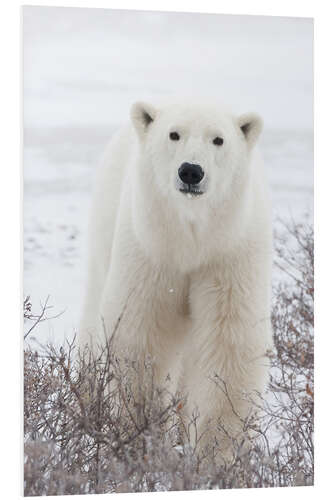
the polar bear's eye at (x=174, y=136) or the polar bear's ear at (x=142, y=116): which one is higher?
the polar bear's ear at (x=142, y=116)

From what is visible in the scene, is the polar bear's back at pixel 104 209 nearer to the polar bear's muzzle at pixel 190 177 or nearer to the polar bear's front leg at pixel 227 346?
the polar bear's front leg at pixel 227 346

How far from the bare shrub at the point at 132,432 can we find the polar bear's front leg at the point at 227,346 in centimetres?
5

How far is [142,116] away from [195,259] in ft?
2.40

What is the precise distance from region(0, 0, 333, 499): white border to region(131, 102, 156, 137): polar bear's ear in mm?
543

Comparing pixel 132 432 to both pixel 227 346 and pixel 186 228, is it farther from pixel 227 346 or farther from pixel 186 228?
pixel 186 228

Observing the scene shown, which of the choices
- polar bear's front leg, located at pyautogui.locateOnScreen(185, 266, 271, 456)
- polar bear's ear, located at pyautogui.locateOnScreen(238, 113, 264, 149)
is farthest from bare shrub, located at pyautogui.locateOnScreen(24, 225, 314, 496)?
polar bear's ear, located at pyautogui.locateOnScreen(238, 113, 264, 149)

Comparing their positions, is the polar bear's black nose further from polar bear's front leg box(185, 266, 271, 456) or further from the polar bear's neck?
polar bear's front leg box(185, 266, 271, 456)

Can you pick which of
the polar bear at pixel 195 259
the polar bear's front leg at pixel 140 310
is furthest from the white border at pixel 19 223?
the polar bear's front leg at pixel 140 310

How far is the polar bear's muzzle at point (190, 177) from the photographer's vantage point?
14.1 feet

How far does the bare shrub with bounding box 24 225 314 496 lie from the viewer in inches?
174

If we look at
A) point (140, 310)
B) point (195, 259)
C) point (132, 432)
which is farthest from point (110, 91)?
point (132, 432)

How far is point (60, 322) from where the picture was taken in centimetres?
477

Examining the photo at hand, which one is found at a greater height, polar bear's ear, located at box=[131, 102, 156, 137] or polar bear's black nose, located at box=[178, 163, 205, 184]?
polar bear's ear, located at box=[131, 102, 156, 137]
